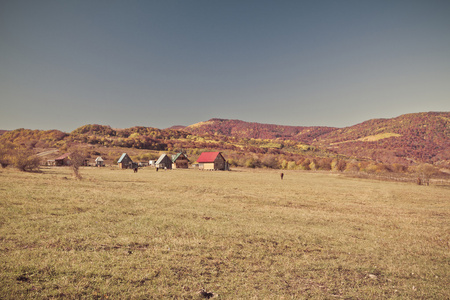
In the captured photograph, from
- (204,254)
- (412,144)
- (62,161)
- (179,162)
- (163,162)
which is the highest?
(412,144)

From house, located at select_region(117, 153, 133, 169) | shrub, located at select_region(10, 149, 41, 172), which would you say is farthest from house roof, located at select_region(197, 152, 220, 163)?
shrub, located at select_region(10, 149, 41, 172)

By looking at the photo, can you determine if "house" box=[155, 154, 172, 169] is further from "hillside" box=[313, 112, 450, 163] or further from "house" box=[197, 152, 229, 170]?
"hillside" box=[313, 112, 450, 163]

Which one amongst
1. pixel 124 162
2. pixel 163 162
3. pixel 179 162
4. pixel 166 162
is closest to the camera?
pixel 124 162

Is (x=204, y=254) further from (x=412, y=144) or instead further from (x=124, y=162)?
(x=412, y=144)

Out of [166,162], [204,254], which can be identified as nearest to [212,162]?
[166,162]

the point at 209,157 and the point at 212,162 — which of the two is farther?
the point at 209,157

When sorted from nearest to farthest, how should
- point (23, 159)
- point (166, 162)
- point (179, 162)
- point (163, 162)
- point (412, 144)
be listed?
point (23, 159), point (163, 162), point (166, 162), point (179, 162), point (412, 144)

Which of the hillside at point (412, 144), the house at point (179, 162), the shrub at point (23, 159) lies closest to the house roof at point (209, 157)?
the house at point (179, 162)

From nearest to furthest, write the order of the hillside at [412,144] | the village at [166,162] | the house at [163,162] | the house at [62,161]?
the village at [166,162], the house at [62,161], the house at [163,162], the hillside at [412,144]

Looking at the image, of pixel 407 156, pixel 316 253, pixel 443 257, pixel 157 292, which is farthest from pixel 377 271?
pixel 407 156

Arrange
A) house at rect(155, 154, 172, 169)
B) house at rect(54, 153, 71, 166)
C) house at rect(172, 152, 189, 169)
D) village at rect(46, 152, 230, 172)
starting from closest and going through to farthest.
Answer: village at rect(46, 152, 230, 172)
house at rect(54, 153, 71, 166)
house at rect(155, 154, 172, 169)
house at rect(172, 152, 189, 169)

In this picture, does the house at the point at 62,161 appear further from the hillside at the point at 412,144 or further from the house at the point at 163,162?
the hillside at the point at 412,144

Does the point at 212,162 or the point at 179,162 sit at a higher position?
the point at 212,162

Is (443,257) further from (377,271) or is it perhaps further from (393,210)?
(393,210)
